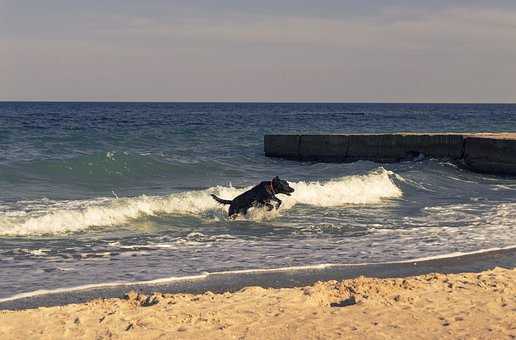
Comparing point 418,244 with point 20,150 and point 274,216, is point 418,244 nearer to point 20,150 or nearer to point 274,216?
point 274,216

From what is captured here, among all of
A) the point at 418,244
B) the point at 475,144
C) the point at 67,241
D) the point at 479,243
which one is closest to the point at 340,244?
the point at 418,244

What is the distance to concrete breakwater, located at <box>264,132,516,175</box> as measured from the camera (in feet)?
73.4

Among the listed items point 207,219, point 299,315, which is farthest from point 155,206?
point 299,315

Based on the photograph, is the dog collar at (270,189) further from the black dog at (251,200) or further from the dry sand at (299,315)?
the dry sand at (299,315)

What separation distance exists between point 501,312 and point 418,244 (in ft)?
12.9

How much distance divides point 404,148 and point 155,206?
44.3 feet

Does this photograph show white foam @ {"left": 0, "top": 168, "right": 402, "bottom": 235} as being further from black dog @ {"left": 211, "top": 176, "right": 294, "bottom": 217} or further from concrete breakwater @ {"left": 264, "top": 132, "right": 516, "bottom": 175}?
concrete breakwater @ {"left": 264, "top": 132, "right": 516, "bottom": 175}

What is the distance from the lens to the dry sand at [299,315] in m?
5.78

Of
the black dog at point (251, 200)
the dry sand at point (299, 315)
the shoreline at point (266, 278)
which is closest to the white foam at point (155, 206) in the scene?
the black dog at point (251, 200)

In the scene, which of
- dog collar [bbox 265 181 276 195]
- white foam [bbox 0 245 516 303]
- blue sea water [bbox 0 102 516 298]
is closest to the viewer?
white foam [bbox 0 245 516 303]

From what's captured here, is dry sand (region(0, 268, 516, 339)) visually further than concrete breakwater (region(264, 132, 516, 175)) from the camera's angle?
No

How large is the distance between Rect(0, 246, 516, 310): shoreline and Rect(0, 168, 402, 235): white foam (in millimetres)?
4037

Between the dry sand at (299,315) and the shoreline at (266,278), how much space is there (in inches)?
20.3

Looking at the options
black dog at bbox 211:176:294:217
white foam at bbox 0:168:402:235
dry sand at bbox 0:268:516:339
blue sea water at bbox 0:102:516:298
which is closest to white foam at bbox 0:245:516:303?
blue sea water at bbox 0:102:516:298
